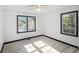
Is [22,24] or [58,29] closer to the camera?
[58,29]

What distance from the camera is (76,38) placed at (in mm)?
3123

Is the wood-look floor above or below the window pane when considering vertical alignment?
below

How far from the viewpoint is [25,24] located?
194 inches

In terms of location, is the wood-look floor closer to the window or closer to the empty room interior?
the empty room interior

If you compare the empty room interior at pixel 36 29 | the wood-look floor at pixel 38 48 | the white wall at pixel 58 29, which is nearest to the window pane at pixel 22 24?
the empty room interior at pixel 36 29

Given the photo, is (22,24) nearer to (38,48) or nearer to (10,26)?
(10,26)

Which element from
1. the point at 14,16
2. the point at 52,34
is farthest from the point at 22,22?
the point at 52,34

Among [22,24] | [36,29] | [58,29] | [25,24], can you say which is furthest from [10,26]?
[58,29]

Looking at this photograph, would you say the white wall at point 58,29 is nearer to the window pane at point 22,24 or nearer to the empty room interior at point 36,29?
the empty room interior at point 36,29

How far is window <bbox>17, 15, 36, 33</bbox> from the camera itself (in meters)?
4.56

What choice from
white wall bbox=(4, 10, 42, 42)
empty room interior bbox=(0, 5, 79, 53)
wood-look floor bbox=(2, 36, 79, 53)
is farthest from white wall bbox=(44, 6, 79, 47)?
white wall bbox=(4, 10, 42, 42)

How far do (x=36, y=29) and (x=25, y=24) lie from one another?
43.5 inches
